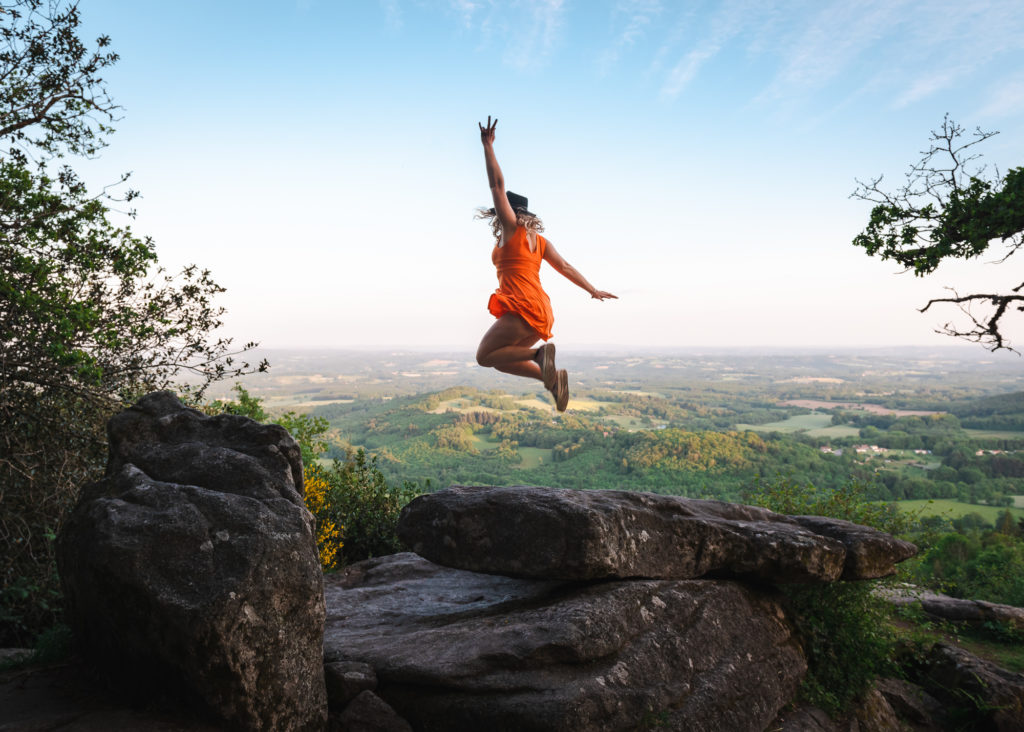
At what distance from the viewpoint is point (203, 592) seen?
3.92 meters

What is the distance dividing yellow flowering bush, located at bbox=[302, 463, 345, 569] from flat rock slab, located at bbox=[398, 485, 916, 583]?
4.85m

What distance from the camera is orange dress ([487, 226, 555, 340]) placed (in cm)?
659

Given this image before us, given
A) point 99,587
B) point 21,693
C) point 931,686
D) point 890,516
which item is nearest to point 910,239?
point 890,516

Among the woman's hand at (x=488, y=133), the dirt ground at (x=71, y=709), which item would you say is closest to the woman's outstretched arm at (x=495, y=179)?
the woman's hand at (x=488, y=133)

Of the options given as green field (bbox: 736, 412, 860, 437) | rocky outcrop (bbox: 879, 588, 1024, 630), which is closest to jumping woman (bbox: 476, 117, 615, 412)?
rocky outcrop (bbox: 879, 588, 1024, 630)

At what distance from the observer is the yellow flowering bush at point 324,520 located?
10760 mm

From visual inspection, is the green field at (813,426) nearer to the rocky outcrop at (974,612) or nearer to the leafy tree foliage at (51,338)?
the rocky outcrop at (974,612)

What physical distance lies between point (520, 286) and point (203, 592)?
4262 millimetres

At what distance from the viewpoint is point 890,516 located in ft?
31.6

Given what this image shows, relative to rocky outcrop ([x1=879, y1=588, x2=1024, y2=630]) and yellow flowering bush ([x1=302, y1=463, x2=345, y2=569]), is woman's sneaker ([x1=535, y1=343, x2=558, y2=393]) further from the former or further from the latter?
rocky outcrop ([x1=879, y1=588, x2=1024, y2=630])

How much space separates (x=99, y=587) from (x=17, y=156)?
28.8ft

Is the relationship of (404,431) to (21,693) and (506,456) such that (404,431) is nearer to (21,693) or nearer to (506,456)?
(506,456)

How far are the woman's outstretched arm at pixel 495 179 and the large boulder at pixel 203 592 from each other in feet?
11.8

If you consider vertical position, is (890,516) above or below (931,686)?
above
